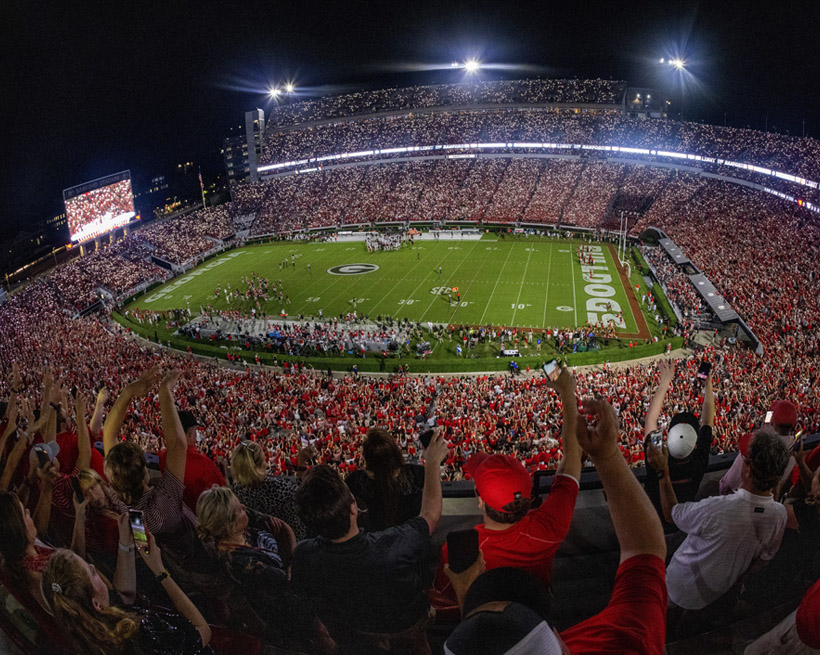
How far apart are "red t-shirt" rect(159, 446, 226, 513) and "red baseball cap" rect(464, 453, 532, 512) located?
2.40 metres

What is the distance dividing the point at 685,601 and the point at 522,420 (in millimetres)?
12183

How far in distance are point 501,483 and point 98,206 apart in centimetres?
5244

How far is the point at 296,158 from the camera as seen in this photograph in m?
69.6

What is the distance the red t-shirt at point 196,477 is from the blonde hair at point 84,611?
1556mm

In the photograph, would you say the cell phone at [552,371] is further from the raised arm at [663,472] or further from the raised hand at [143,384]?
the raised hand at [143,384]

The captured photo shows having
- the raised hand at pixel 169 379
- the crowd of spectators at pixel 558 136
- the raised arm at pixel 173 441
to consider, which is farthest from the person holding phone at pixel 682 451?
the crowd of spectators at pixel 558 136

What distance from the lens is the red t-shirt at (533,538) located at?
247 centimetres

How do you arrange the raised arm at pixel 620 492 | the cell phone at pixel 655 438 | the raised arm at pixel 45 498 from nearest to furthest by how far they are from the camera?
the raised arm at pixel 620 492 → the cell phone at pixel 655 438 → the raised arm at pixel 45 498

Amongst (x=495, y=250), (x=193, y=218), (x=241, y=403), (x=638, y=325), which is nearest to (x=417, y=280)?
(x=495, y=250)

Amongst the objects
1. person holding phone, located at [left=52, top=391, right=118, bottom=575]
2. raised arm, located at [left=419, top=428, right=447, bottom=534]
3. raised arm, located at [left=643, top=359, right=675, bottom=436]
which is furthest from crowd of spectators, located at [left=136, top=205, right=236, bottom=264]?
raised arm, located at [left=419, top=428, right=447, bottom=534]

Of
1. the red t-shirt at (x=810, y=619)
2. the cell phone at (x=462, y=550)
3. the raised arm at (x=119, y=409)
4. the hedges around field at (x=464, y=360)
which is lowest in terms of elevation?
the red t-shirt at (x=810, y=619)

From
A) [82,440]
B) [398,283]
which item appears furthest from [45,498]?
[398,283]

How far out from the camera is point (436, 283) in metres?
36.5

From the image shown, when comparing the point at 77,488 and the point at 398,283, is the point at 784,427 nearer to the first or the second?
the point at 77,488
